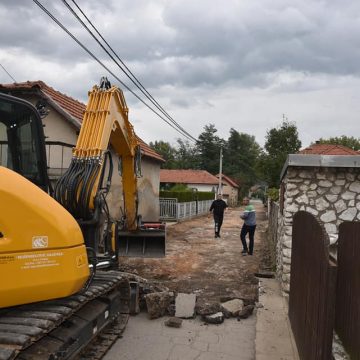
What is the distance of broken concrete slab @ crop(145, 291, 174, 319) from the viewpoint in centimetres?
766

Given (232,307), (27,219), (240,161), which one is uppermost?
(240,161)

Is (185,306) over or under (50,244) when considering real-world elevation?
under

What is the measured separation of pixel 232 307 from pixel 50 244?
4616mm

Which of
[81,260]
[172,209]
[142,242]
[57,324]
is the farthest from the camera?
[172,209]

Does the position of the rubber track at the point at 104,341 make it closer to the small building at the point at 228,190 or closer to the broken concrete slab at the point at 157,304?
the broken concrete slab at the point at 157,304

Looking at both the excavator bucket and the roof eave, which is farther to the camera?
the excavator bucket

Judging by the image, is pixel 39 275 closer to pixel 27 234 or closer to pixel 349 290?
pixel 27 234

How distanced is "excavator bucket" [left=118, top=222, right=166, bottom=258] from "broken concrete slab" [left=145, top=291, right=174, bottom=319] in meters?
2.83

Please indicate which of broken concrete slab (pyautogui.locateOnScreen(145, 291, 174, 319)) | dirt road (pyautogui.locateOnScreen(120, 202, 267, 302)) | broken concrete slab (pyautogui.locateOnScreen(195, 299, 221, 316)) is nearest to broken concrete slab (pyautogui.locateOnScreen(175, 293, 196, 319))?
broken concrete slab (pyautogui.locateOnScreen(195, 299, 221, 316))

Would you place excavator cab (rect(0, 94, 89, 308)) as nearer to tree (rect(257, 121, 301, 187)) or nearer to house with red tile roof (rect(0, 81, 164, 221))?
house with red tile roof (rect(0, 81, 164, 221))

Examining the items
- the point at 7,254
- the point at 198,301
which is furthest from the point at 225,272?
the point at 7,254

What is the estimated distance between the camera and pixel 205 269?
1182 cm

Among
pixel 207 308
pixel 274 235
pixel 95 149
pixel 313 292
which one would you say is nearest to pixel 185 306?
pixel 207 308

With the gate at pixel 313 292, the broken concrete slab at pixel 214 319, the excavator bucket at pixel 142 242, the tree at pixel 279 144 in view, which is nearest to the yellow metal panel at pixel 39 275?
the gate at pixel 313 292
